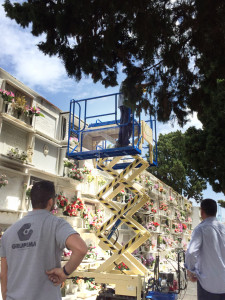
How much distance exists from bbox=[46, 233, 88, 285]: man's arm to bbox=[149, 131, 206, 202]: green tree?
2714 centimetres

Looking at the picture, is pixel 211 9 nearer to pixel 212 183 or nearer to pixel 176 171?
pixel 212 183

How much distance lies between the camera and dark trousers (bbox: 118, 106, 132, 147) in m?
6.88

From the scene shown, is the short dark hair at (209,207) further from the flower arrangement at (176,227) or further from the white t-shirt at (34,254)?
the flower arrangement at (176,227)

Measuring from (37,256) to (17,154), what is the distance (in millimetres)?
6960

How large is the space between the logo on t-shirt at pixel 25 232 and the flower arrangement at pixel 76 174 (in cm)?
820

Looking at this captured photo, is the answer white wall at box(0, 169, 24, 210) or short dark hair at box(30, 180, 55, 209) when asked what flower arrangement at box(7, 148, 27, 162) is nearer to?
white wall at box(0, 169, 24, 210)

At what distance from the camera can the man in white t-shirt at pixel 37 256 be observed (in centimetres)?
203

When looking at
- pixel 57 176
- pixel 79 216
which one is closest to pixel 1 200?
pixel 57 176

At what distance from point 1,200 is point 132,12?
6.59 metres

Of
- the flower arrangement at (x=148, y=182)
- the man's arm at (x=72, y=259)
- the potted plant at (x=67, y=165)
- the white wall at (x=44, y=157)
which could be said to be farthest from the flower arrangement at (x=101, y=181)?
the man's arm at (x=72, y=259)

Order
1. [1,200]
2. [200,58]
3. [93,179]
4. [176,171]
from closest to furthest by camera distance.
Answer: [200,58] → [1,200] → [93,179] → [176,171]

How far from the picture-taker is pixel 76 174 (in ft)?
34.7

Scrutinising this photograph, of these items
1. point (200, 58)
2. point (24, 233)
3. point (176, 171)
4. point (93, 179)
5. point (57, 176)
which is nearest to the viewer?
point (24, 233)

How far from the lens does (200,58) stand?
470 centimetres
